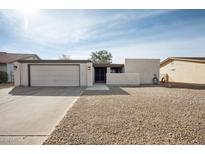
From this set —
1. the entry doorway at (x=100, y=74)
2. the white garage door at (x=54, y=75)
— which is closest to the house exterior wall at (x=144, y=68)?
the entry doorway at (x=100, y=74)

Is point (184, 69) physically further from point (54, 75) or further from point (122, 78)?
point (54, 75)

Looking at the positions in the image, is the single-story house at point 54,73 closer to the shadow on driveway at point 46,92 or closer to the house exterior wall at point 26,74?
the house exterior wall at point 26,74

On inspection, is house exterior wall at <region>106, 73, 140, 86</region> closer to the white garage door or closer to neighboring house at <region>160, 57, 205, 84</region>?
the white garage door

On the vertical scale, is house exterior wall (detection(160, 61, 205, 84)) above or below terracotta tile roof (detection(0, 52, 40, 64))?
below

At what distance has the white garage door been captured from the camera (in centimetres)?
1540

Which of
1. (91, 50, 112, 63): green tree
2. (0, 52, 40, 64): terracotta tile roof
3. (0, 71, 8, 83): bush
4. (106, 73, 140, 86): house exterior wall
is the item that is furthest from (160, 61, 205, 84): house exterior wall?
(91, 50, 112, 63): green tree

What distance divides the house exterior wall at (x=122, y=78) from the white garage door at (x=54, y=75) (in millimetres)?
3600

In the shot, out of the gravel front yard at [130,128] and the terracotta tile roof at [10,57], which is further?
the terracotta tile roof at [10,57]

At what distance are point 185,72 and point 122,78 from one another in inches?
323

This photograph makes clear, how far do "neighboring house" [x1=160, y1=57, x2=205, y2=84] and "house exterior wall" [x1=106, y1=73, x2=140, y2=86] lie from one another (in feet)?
21.2

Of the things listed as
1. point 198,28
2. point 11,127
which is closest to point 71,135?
point 11,127

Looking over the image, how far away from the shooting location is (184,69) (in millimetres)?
18344

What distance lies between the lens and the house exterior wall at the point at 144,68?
1848cm

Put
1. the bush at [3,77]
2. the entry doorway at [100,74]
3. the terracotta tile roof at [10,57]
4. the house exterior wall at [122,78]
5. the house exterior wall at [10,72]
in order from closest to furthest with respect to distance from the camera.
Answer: the house exterior wall at [122,78] < the bush at [3,77] < the entry doorway at [100,74] < the house exterior wall at [10,72] < the terracotta tile roof at [10,57]
